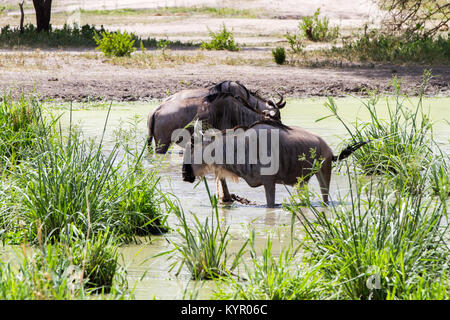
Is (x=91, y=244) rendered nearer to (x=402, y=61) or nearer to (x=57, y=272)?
(x=57, y=272)

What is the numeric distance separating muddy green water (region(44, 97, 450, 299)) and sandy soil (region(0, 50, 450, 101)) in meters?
0.86

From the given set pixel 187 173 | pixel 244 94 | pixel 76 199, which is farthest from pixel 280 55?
pixel 76 199

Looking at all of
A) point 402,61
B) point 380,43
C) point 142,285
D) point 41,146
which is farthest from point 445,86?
point 142,285

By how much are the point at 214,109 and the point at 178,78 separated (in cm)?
847

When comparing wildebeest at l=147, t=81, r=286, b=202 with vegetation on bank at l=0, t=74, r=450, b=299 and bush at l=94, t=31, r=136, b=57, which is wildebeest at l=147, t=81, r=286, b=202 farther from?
bush at l=94, t=31, r=136, b=57

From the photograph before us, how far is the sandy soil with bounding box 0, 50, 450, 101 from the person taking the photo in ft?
49.3

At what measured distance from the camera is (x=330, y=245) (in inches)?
172

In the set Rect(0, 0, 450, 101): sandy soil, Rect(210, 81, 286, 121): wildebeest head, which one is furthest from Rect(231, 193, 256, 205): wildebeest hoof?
Rect(0, 0, 450, 101): sandy soil

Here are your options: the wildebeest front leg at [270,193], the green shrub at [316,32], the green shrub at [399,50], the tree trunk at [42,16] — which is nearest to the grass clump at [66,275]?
the wildebeest front leg at [270,193]

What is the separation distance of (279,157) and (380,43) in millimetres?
14620

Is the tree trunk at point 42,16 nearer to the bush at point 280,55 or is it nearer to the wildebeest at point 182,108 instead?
the bush at point 280,55

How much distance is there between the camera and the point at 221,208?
22.5 feet

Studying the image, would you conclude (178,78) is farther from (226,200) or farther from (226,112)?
(226,200)
